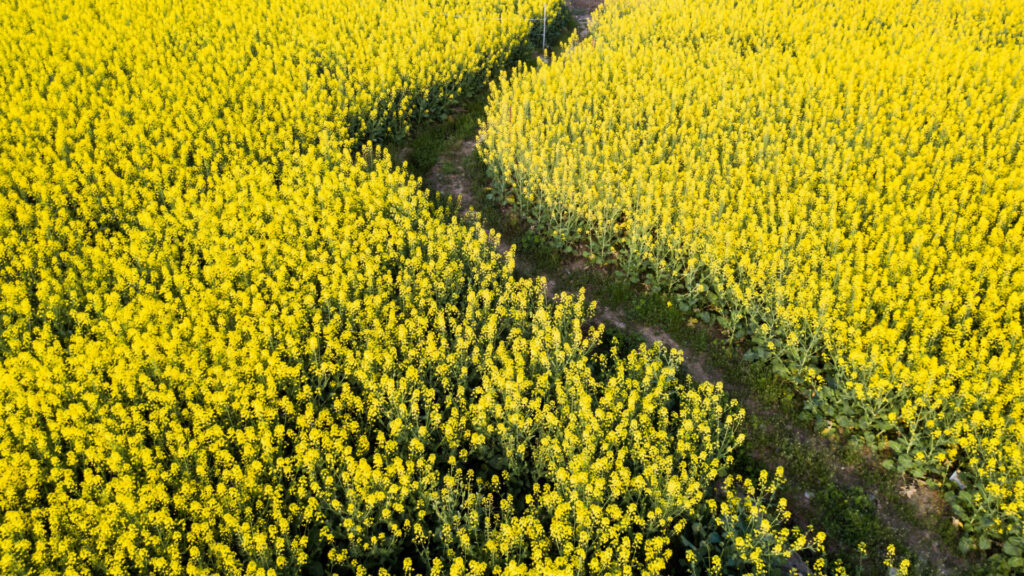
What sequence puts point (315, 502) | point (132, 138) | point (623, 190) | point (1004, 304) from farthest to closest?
point (132, 138) < point (623, 190) < point (1004, 304) < point (315, 502)

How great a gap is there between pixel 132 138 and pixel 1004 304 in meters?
15.2

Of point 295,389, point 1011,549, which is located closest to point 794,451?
point 1011,549

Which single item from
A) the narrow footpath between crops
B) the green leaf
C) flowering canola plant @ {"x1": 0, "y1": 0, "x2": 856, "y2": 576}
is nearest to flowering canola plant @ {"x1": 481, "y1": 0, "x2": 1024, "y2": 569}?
the green leaf

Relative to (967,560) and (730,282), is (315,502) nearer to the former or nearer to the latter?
(730,282)

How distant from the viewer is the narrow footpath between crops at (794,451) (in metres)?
7.00

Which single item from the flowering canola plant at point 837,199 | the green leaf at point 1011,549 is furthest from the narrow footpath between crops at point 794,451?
the green leaf at point 1011,549

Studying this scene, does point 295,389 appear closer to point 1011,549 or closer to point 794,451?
point 794,451

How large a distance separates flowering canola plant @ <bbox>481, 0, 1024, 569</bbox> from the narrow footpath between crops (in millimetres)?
298

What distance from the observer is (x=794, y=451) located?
7.95m

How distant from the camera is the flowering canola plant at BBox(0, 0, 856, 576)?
18.6ft

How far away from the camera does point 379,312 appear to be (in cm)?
837

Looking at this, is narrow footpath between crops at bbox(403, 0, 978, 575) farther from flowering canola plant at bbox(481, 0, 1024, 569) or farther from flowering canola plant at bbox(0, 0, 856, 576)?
flowering canola plant at bbox(0, 0, 856, 576)

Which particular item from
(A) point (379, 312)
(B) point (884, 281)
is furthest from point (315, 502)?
(B) point (884, 281)

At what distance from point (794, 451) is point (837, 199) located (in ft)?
15.3
